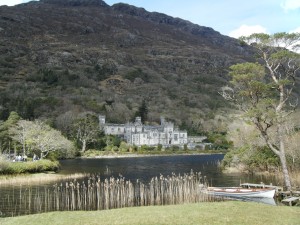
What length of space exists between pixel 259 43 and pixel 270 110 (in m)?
7.02

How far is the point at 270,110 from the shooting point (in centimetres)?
3481

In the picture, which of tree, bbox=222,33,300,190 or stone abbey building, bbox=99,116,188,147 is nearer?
tree, bbox=222,33,300,190

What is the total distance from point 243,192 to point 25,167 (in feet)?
110

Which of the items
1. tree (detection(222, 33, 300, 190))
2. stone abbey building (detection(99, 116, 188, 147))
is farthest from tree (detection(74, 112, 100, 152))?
tree (detection(222, 33, 300, 190))

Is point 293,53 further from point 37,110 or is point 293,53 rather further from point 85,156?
point 37,110

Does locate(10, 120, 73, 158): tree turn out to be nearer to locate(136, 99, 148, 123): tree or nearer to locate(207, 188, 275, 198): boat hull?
locate(207, 188, 275, 198): boat hull

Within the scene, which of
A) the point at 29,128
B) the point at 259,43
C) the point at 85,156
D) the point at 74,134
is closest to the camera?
the point at 259,43

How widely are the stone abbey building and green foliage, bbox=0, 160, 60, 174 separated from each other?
3669 inches

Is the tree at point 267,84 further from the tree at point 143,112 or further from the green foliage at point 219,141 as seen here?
the tree at point 143,112

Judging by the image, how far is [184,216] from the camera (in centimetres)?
2269

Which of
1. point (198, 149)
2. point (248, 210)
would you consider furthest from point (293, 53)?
point (198, 149)

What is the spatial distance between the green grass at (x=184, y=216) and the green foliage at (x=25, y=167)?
100 ft

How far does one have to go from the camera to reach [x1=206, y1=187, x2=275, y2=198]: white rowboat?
35.4m

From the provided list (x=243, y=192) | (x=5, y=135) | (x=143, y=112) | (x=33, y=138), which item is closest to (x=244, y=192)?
(x=243, y=192)
